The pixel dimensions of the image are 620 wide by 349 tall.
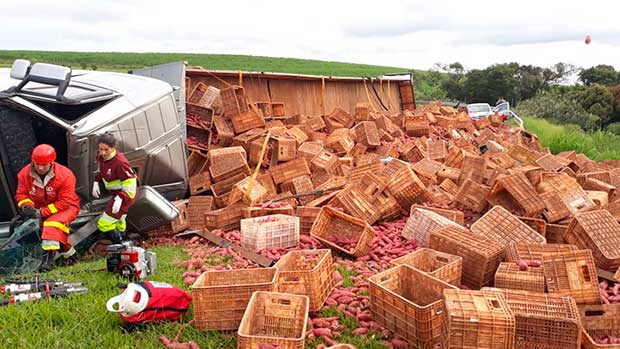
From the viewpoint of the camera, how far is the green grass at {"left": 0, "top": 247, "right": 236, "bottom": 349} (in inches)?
161

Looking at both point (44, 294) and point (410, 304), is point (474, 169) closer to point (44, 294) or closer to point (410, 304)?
point (410, 304)

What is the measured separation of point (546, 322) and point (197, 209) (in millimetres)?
5590

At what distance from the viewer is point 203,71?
12.1 metres

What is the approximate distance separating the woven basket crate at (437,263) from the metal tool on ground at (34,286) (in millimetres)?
3373

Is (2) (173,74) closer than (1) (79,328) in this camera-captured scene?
No

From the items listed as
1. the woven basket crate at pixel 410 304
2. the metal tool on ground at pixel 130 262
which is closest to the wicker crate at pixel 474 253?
the woven basket crate at pixel 410 304

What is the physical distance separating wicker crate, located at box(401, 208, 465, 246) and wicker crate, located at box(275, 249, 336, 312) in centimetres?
175

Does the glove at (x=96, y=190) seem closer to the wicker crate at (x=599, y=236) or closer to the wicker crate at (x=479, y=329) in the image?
the wicker crate at (x=479, y=329)

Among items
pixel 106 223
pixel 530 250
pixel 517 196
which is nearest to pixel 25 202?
pixel 106 223

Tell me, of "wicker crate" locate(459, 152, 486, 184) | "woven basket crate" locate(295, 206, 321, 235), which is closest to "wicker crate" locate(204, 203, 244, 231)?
"woven basket crate" locate(295, 206, 321, 235)

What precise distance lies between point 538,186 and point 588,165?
3.70m

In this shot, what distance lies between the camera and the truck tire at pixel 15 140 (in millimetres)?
6113

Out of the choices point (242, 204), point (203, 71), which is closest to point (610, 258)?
point (242, 204)

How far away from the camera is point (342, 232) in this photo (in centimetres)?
697
